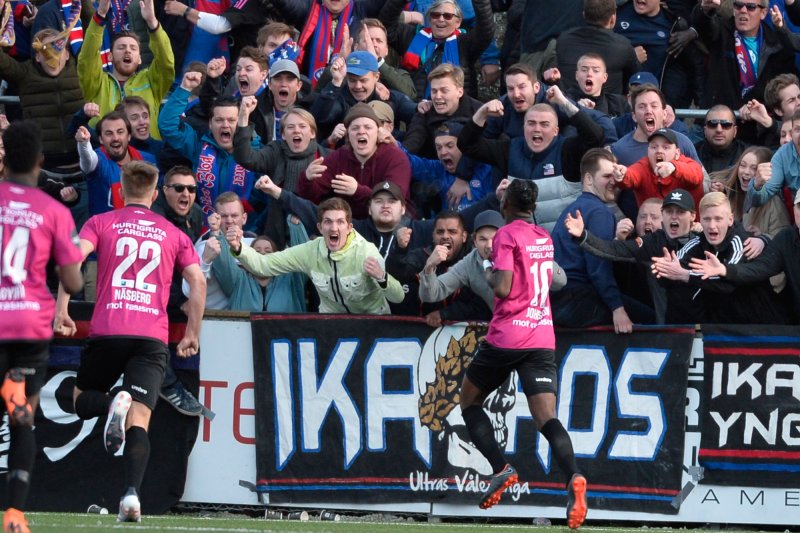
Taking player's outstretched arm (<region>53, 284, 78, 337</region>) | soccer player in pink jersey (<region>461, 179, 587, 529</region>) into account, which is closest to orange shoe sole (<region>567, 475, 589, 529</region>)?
soccer player in pink jersey (<region>461, 179, 587, 529</region>)

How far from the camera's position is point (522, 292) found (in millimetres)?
9609

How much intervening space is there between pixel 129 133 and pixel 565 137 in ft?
13.0

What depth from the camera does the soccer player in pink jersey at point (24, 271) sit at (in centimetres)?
789

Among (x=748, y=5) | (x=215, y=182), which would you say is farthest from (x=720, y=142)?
(x=215, y=182)

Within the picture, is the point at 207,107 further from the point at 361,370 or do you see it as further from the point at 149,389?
the point at 149,389

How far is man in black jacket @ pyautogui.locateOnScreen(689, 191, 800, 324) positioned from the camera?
10.7 meters

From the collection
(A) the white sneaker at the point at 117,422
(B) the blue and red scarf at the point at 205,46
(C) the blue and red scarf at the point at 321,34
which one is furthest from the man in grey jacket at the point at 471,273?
(B) the blue and red scarf at the point at 205,46

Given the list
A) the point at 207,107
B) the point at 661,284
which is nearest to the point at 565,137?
the point at 661,284

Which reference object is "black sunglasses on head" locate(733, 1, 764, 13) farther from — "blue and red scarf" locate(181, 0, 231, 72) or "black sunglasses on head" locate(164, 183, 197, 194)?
"black sunglasses on head" locate(164, 183, 197, 194)

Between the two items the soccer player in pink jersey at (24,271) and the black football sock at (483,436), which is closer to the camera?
the soccer player in pink jersey at (24,271)

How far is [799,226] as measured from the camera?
35.3 feet

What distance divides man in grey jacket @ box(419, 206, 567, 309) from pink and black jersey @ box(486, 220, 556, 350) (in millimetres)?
1393

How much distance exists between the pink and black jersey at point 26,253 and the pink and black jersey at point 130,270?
1213mm

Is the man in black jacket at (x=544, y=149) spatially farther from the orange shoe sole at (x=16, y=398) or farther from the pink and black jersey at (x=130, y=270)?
the orange shoe sole at (x=16, y=398)
